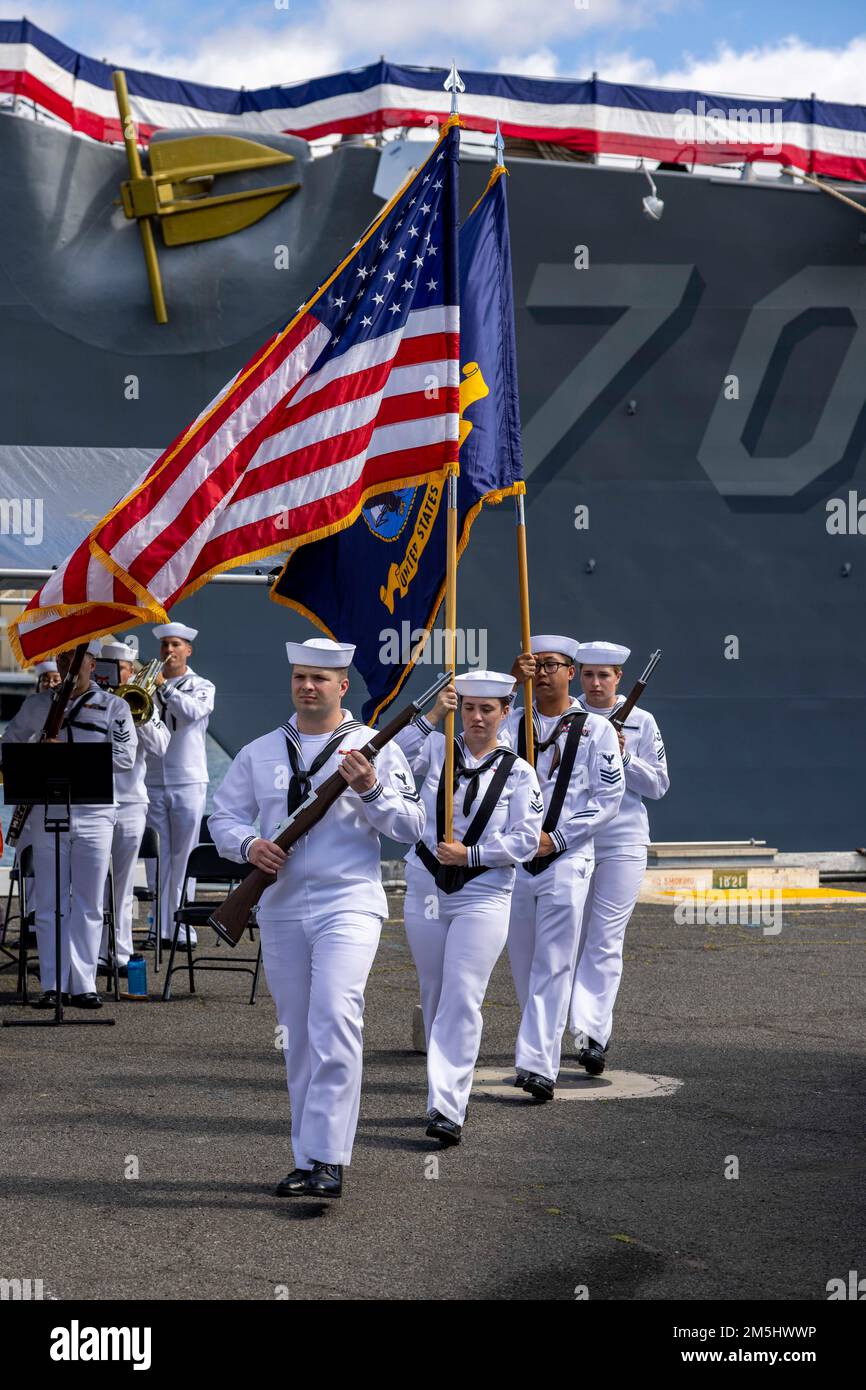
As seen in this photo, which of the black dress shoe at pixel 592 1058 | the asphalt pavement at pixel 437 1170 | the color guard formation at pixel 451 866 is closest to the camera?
the asphalt pavement at pixel 437 1170

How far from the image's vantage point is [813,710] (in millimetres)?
17750

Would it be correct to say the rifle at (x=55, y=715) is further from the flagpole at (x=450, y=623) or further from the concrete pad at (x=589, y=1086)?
the concrete pad at (x=589, y=1086)

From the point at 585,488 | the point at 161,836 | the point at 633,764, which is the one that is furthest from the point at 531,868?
the point at 585,488

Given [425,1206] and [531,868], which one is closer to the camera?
[425,1206]

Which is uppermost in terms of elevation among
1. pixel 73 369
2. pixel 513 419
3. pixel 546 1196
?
pixel 73 369

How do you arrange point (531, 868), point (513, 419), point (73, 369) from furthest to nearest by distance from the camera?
point (73, 369)
point (513, 419)
point (531, 868)

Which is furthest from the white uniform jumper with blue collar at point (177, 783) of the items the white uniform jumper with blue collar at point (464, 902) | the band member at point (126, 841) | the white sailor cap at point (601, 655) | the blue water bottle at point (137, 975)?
the white uniform jumper with blue collar at point (464, 902)

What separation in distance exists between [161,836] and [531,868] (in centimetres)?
557

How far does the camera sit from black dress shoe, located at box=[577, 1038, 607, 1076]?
27.1ft

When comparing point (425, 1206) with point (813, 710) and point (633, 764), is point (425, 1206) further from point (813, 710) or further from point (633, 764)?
point (813, 710)

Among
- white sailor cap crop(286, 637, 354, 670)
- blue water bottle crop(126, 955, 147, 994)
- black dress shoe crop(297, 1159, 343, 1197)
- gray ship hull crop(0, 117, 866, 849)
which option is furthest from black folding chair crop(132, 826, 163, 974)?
black dress shoe crop(297, 1159, 343, 1197)

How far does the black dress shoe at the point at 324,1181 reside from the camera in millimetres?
5871

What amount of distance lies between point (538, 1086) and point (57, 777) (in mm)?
3481

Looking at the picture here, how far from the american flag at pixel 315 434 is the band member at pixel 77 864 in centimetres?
277
